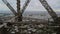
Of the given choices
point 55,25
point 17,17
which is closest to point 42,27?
point 55,25

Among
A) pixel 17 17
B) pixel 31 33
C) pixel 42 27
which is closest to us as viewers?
pixel 31 33

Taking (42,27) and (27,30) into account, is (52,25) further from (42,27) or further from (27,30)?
(27,30)

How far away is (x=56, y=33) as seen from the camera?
195 inches

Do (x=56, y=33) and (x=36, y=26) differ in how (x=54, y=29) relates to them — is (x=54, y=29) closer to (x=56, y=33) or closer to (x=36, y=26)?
(x=56, y=33)

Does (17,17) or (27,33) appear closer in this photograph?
(27,33)

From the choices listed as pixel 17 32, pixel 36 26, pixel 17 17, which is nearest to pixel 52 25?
pixel 36 26

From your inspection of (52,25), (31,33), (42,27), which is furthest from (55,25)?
(31,33)

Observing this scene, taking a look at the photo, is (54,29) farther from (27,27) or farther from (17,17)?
(17,17)

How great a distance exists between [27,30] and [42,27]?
0.51m

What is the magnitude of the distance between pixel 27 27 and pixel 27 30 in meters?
0.37

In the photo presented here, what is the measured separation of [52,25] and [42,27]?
1.11 feet

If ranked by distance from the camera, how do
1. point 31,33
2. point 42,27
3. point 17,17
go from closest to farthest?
point 31,33, point 42,27, point 17,17

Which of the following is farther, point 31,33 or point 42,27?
point 42,27

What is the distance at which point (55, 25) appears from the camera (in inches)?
196
